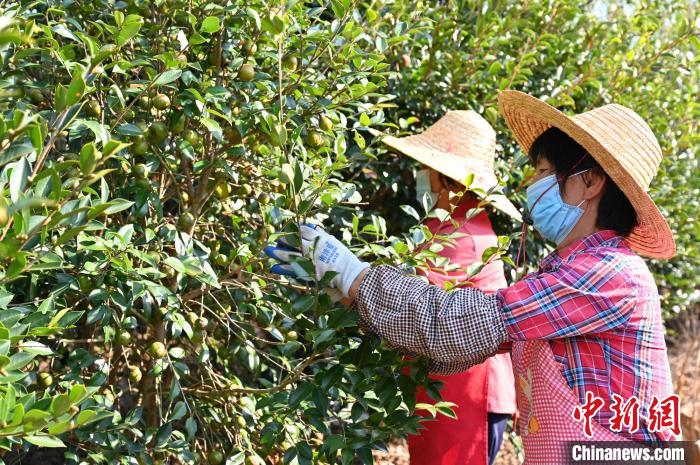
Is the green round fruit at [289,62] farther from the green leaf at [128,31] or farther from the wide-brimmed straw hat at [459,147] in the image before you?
the wide-brimmed straw hat at [459,147]

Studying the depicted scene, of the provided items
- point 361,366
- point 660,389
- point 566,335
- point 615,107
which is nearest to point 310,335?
point 361,366

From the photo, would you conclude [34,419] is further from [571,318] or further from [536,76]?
[536,76]

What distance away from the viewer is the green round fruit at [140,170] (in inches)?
87.5

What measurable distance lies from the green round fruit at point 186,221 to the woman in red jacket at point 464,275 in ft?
2.77

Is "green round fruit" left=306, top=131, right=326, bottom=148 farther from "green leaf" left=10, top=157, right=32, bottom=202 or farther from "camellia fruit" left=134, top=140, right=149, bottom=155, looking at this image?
"green leaf" left=10, top=157, right=32, bottom=202

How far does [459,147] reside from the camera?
322 centimetres

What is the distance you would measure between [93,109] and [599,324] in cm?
136

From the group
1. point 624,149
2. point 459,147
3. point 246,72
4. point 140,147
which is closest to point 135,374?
point 140,147

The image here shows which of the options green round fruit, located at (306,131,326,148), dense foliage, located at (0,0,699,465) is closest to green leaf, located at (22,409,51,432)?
dense foliage, located at (0,0,699,465)

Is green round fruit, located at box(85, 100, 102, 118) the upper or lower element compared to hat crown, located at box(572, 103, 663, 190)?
lower

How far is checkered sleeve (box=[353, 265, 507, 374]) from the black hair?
1.43ft

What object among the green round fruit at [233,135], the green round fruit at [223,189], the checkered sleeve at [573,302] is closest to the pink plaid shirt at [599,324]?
the checkered sleeve at [573,302]

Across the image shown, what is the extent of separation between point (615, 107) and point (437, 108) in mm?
1587

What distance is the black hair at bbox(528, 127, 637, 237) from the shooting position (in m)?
2.21
